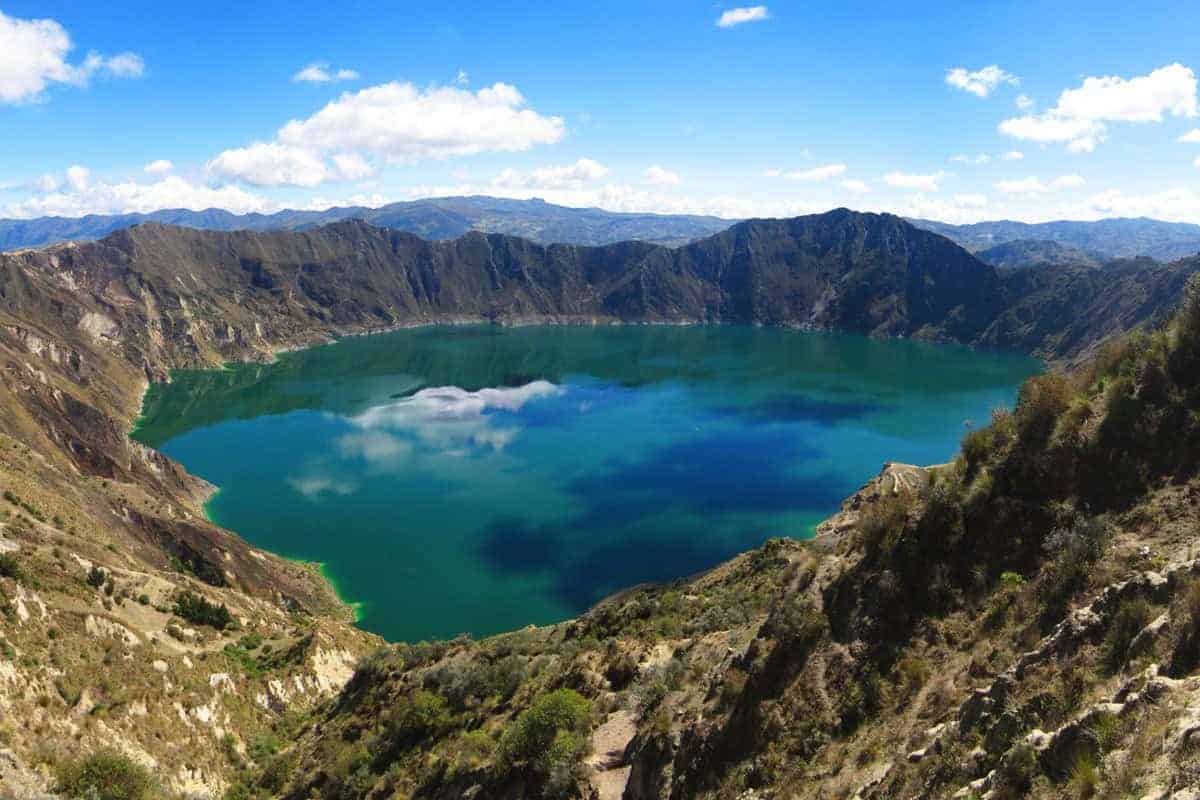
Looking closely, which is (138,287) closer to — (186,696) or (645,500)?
(645,500)

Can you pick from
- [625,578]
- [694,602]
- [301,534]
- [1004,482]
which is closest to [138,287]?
[301,534]

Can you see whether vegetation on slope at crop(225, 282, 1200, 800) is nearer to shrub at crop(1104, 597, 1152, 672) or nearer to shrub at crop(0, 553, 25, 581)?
shrub at crop(1104, 597, 1152, 672)

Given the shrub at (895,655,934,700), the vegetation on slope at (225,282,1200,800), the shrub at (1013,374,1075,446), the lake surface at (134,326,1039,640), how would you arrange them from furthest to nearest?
1. the lake surface at (134,326,1039,640)
2. the shrub at (1013,374,1075,446)
3. the shrub at (895,655,934,700)
4. the vegetation on slope at (225,282,1200,800)

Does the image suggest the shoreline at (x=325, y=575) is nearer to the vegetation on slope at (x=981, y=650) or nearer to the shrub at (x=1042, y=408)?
the vegetation on slope at (x=981, y=650)

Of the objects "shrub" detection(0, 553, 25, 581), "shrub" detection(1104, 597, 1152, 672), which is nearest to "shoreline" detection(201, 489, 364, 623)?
"shrub" detection(0, 553, 25, 581)

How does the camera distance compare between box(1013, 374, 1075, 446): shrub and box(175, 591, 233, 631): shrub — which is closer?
box(1013, 374, 1075, 446): shrub

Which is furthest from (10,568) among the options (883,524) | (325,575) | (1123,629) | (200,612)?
(1123,629)
